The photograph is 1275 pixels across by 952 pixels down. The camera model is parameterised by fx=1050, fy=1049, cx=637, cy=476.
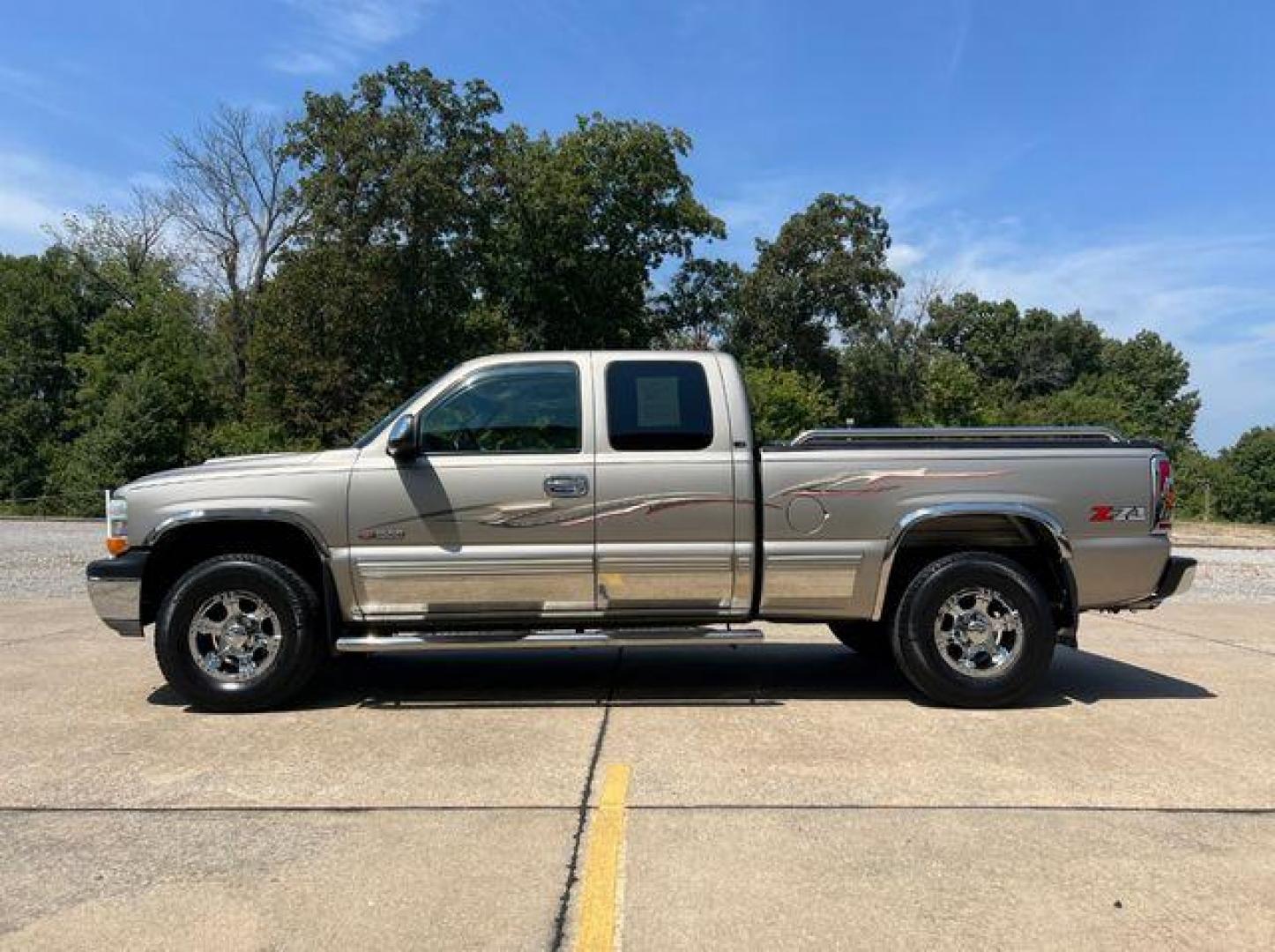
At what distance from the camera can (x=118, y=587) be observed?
6012mm

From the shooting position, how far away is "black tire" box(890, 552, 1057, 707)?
6.17m

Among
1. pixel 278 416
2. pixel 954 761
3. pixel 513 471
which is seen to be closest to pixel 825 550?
pixel 954 761

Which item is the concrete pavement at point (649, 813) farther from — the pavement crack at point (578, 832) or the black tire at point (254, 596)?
the black tire at point (254, 596)

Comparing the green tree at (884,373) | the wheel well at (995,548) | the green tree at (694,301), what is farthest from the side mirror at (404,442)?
the green tree at (884,373)

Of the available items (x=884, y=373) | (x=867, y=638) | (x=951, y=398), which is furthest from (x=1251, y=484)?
(x=867, y=638)

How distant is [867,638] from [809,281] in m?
44.0

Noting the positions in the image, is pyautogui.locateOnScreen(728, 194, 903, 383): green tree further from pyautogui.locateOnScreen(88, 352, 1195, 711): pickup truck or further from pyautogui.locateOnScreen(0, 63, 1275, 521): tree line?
pyautogui.locateOnScreen(88, 352, 1195, 711): pickup truck

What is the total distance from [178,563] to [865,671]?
4.61m

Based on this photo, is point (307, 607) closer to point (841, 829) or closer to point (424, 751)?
point (424, 751)

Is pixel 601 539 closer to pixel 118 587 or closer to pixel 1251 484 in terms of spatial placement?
pixel 118 587

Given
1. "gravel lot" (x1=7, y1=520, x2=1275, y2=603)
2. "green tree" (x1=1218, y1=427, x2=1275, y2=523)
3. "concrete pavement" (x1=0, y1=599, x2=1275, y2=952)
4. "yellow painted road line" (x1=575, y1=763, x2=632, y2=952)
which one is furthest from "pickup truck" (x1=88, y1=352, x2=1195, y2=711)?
→ "green tree" (x1=1218, y1=427, x2=1275, y2=523)

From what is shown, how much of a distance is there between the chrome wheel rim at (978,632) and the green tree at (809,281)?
43.9m

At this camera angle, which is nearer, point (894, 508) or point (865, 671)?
point (894, 508)

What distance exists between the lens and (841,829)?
14.0 feet
